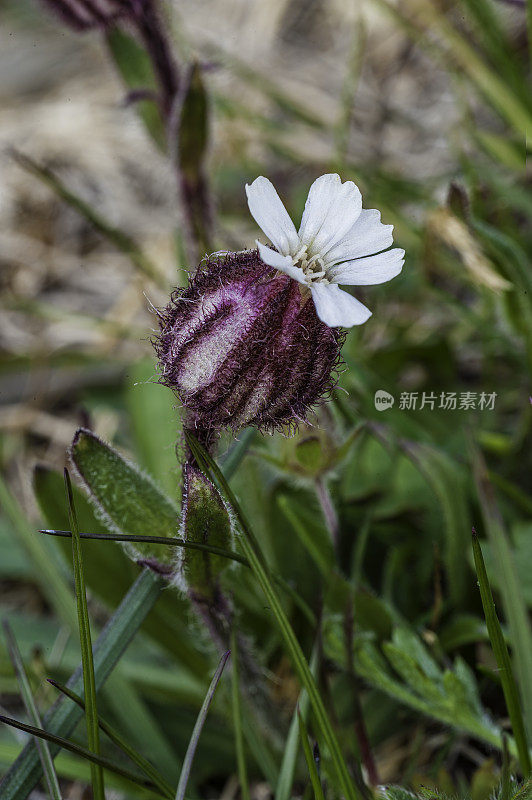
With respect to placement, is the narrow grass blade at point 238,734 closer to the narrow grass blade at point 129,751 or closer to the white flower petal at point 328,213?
the narrow grass blade at point 129,751

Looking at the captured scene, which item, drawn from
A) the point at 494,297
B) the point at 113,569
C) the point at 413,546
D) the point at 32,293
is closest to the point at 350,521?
the point at 413,546

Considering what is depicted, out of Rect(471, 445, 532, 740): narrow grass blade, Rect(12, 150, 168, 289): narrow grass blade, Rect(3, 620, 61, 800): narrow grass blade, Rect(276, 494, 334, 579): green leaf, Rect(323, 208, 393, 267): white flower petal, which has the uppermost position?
Rect(12, 150, 168, 289): narrow grass blade

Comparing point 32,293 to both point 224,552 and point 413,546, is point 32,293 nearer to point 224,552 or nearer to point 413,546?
point 413,546

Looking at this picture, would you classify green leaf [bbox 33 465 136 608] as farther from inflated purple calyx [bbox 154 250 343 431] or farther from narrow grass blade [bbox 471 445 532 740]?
narrow grass blade [bbox 471 445 532 740]

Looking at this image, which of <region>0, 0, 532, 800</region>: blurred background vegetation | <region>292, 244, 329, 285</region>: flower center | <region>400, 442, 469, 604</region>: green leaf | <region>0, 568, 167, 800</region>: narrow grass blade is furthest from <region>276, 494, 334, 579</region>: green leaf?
<region>292, 244, 329, 285</region>: flower center

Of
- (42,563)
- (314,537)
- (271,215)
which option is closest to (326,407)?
(314,537)

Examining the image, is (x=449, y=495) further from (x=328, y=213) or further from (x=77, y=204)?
(x=77, y=204)
